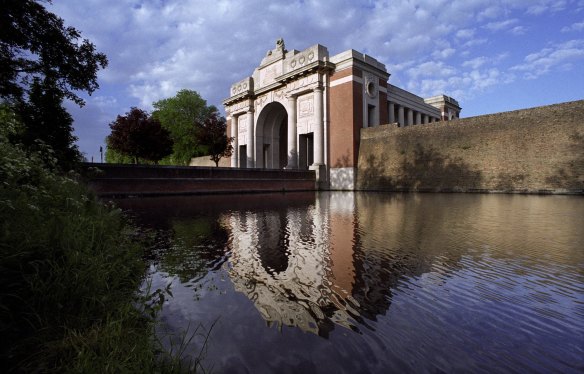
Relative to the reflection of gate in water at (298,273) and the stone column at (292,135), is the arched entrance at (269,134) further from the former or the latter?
the reflection of gate in water at (298,273)

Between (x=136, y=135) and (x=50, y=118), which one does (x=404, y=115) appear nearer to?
(x=136, y=135)

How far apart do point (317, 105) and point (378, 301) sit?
2685 centimetres

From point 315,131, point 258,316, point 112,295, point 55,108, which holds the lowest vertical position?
point 258,316

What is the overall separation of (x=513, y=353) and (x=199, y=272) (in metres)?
3.15

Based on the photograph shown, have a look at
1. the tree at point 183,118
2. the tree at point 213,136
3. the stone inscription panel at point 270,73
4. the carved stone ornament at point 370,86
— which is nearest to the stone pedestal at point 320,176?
the carved stone ornament at point 370,86

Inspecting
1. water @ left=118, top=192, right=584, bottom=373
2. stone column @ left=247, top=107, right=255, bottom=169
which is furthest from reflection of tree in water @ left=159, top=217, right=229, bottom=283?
stone column @ left=247, top=107, right=255, bottom=169

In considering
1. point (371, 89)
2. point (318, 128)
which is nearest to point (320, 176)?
point (318, 128)

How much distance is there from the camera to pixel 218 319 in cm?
253

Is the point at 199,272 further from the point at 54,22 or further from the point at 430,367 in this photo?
Result: the point at 54,22

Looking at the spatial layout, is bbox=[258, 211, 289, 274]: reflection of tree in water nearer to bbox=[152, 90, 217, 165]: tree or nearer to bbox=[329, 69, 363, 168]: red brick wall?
bbox=[329, 69, 363, 168]: red brick wall

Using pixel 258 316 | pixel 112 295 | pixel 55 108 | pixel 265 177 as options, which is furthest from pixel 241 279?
pixel 265 177

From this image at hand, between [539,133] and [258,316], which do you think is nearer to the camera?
[258,316]

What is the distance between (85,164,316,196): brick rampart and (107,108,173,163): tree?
11521 mm

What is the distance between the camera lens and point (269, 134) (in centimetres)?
3800
